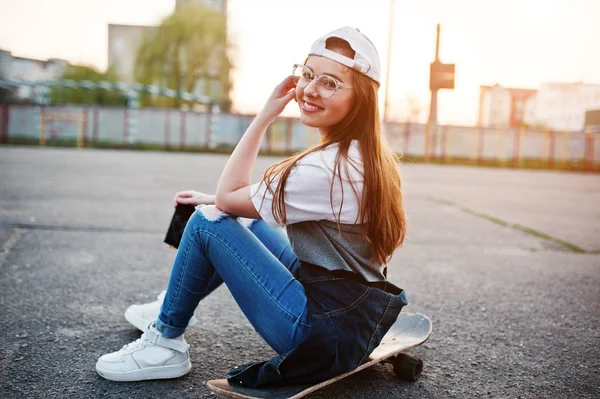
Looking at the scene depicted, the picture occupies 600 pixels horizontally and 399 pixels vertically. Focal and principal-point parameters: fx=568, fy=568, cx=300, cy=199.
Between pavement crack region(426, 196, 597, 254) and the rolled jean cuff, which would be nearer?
the rolled jean cuff

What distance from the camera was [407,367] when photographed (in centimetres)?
223

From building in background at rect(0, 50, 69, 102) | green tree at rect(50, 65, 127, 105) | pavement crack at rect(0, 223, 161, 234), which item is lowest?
pavement crack at rect(0, 223, 161, 234)

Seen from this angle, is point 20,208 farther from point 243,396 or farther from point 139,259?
point 243,396

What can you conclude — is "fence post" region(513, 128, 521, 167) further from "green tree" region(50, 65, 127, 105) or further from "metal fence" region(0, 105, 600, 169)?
"green tree" region(50, 65, 127, 105)

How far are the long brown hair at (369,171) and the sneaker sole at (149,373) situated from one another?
75 centimetres

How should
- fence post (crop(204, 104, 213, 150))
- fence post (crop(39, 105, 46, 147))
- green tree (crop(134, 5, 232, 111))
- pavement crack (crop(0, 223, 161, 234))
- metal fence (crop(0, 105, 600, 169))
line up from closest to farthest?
pavement crack (crop(0, 223, 161, 234)) < fence post (crop(39, 105, 46, 147)) < metal fence (crop(0, 105, 600, 169)) < fence post (crop(204, 104, 213, 150)) < green tree (crop(134, 5, 232, 111))

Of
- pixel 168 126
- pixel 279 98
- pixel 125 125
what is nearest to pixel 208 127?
pixel 168 126

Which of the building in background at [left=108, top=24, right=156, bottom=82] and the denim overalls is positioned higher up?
the building in background at [left=108, top=24, right=156, bottom=82]

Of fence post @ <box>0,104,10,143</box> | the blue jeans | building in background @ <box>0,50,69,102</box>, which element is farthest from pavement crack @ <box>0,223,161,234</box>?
building in background @ <box>0,50,69,102</box>

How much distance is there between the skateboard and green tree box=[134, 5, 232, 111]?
36634mm

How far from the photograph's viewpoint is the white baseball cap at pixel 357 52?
1976 mm

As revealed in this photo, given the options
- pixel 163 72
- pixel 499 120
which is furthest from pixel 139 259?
pixel 499 120

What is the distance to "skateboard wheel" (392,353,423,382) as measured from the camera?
2.23 metres

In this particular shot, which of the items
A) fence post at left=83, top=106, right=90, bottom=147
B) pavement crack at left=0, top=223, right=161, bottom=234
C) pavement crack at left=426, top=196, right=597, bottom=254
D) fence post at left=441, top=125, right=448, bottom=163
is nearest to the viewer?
pavement crack at left=0, top=223, right=161, bottom=234
